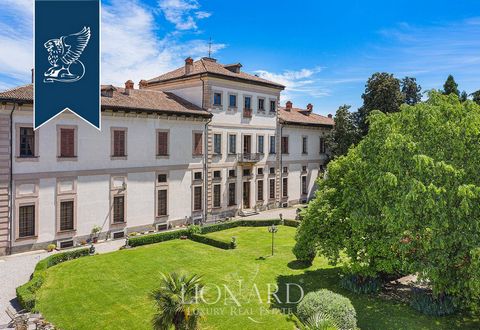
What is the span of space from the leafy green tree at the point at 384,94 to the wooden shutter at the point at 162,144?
2439 cm

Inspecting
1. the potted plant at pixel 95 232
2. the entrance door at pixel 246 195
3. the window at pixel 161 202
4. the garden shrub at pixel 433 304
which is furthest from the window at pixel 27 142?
the garden shrub at pixel 433 304

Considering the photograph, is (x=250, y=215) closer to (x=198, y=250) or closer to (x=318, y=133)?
(x=198, y=250)

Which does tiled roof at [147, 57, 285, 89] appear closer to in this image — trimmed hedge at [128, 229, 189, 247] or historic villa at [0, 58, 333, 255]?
historic villa at [0, 58, 333, 255]

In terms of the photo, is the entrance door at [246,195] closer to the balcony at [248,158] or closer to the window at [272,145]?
the balcony at [248,158]

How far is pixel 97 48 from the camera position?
66.3ft

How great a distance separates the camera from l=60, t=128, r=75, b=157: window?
26.6 m

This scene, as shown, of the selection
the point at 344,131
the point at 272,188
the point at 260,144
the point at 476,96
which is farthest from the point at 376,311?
the point at 476,96

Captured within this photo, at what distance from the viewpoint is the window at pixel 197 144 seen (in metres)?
35.2

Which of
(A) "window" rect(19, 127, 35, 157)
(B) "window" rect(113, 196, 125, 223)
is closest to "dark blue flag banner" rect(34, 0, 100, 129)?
(A) "window" rect(19, 127, 35, 157)

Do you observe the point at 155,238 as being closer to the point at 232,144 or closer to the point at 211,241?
the point at 211,241

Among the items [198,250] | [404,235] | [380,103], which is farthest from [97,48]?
[380,103]

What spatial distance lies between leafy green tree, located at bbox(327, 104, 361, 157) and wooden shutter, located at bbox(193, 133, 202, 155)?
19037 mm

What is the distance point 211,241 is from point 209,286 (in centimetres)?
887

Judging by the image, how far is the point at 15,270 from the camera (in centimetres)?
2214
